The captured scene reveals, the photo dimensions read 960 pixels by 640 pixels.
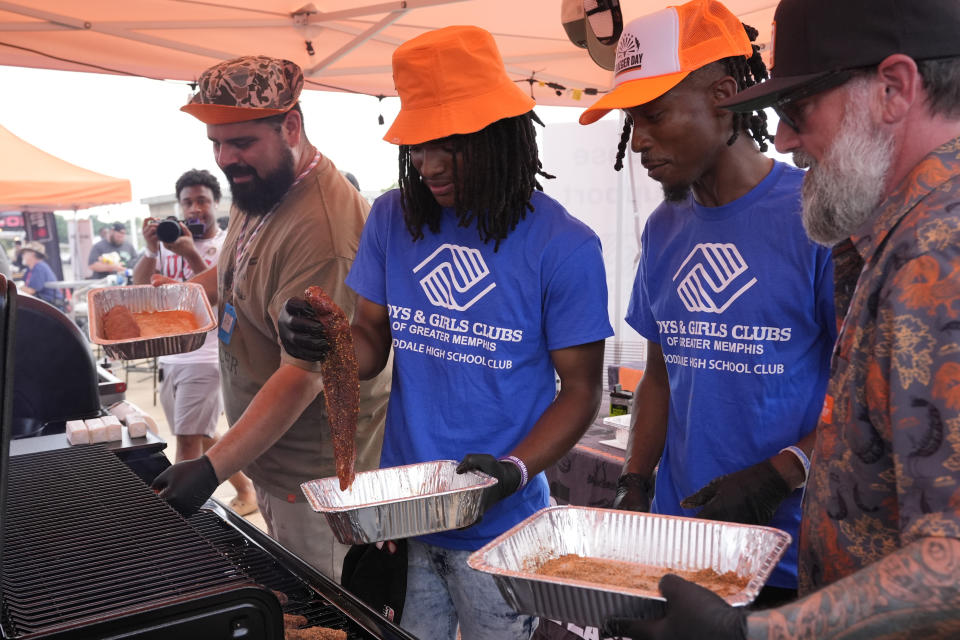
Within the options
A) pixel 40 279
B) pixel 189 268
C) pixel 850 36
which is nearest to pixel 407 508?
pixel 850 36

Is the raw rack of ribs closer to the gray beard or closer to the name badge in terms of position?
the name badge

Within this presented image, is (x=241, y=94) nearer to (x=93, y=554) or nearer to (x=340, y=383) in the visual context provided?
(x=340, y=383)

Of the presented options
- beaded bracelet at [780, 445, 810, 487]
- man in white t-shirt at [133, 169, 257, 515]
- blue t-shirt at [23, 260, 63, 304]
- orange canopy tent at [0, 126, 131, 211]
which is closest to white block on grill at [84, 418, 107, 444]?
beaded bracelet at [780, 445, 810, 487]

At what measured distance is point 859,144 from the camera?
3.57ft

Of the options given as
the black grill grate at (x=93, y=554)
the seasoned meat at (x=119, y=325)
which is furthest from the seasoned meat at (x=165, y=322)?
the black grill grate at (x=93, y=554)

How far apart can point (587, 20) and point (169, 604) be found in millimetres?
2241

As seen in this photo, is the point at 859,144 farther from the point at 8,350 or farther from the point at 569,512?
the point at 8,350

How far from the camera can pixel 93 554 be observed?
4.48 feet

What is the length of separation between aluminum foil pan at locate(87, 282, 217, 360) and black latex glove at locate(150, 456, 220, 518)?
627 mm

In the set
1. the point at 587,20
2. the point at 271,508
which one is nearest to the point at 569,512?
the point at 271,508

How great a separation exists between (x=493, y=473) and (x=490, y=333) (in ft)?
1.12

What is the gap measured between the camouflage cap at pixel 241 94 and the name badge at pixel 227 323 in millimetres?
572

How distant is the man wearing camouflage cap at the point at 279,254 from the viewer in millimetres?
2322

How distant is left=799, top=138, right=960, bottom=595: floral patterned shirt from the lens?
88 cm
